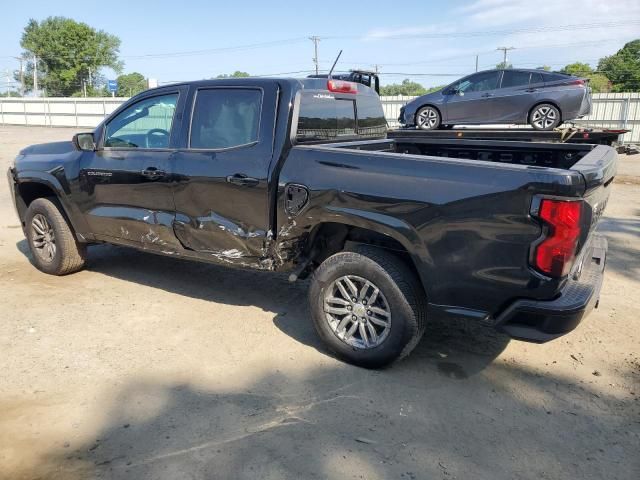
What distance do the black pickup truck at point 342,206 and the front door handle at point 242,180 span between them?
1 centimetres

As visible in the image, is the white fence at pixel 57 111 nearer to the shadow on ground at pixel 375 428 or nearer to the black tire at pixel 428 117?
the black tire at pixel 428 117

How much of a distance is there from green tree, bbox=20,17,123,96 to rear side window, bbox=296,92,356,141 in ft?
265

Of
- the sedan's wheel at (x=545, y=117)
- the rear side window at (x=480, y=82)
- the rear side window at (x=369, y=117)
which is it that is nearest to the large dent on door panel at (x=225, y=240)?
the rear side window at (x=369, y=117)

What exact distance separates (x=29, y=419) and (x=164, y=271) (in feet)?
9.21

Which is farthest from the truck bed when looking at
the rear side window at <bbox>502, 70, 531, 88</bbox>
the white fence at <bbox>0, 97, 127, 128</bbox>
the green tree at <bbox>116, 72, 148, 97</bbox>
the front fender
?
the green tree at <bbox>116, 72, 148, 97</bbox>

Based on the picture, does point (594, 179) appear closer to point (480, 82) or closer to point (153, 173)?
point (153, 173)

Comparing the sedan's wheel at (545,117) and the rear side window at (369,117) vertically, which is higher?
the sedan's wheel at (545,117)

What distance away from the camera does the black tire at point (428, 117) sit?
1387 cm

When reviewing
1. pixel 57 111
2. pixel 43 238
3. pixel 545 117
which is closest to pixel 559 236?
pixel 43 238

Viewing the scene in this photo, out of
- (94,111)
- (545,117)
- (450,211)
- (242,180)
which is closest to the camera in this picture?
(450,211)

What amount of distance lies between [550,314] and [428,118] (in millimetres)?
11728

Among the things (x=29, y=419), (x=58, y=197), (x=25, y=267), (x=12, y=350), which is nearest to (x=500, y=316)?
(x=29, y=419)

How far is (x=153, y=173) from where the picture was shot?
4.47 meters

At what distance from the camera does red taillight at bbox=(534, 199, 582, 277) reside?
281 cm
